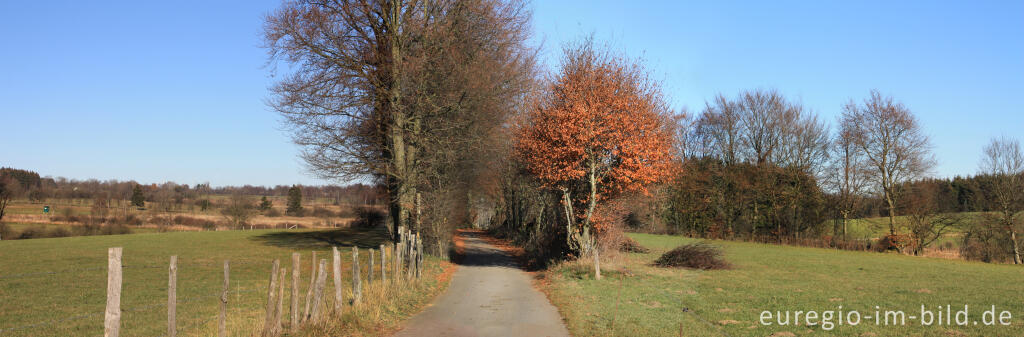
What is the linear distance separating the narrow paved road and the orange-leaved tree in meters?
3.66

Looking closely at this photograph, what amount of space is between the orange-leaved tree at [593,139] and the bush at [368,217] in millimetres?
50269

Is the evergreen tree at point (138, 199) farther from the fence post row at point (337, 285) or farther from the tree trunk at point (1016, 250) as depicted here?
the tree trunk at point (1016, 250)

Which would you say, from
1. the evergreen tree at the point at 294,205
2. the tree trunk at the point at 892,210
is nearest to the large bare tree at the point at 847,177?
the tree trunk at the point at 892,210

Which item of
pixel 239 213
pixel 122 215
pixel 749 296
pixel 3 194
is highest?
pixel 3 194

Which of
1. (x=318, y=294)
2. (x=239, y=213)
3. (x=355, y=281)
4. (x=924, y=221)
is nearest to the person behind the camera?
(x=318, y=294)

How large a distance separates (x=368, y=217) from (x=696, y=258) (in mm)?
51324

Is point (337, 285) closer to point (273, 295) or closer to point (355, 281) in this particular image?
point (355, 281)

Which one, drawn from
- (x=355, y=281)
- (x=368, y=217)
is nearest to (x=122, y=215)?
(x=368, y=217)

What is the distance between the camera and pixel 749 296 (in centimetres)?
1535

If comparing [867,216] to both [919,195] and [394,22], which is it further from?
[394,22]

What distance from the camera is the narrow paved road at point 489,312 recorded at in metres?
10.5

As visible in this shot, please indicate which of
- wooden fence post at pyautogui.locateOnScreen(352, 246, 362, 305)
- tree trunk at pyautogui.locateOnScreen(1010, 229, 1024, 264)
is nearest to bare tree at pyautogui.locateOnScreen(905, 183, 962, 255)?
tree trunk at pyautogui.locateOnScreen(1010, 229, 1024, 264)

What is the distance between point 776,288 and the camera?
17.4 m

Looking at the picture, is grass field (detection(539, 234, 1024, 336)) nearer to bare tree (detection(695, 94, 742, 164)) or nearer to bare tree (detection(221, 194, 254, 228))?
bare tree (detection(695, 94, 742, 164))
